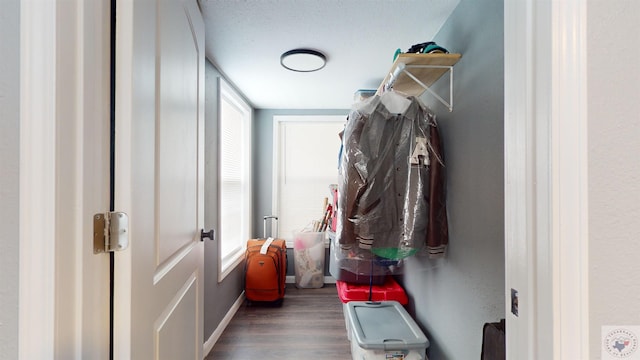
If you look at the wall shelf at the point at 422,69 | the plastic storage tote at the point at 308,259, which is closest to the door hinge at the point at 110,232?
the wall shelf at the point at 422,69

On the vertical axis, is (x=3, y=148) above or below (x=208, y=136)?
below

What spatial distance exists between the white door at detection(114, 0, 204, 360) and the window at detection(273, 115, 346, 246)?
2430 millimetres

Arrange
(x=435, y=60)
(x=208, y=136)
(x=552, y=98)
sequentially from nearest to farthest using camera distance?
(x=552, y=98) < (x=435, y=60) < (x=208, y=136)

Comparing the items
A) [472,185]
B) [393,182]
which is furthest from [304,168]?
[472,185]

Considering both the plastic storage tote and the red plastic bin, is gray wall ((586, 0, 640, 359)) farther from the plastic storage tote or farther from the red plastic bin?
the plastic storage tote

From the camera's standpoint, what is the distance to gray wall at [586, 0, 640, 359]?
18.1 inches

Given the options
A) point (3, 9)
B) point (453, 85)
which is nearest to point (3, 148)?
point (3, 9)

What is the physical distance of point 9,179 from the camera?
481 millimetres

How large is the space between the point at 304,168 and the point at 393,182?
2274 millimetres

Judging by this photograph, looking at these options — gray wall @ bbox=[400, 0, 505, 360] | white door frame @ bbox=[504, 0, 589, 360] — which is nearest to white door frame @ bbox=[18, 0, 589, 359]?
white door frame @ bbox=[504, 0, 589, 360]

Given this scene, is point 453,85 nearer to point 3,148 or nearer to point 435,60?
point 435,60

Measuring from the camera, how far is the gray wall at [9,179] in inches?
18.9

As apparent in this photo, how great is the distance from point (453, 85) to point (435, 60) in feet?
0.64

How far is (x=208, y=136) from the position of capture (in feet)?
7.64
